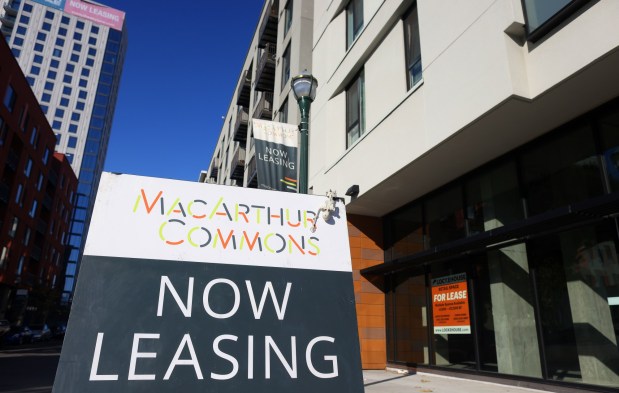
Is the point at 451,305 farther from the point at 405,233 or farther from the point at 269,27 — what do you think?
the point at 269,27

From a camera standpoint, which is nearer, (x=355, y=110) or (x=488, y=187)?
(x=488, y=187)

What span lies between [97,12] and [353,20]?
11511 cm

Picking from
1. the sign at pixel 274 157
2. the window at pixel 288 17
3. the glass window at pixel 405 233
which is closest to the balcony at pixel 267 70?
the window at pixel 288 17

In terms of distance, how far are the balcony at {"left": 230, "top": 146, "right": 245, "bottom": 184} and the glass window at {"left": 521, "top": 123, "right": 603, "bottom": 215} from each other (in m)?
19.8

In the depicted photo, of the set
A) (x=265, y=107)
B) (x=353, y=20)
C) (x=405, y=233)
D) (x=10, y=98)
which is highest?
(x=10, y=98)

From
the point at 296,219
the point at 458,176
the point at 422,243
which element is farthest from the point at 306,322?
the point at 422,243

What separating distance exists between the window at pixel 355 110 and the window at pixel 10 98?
106 feet

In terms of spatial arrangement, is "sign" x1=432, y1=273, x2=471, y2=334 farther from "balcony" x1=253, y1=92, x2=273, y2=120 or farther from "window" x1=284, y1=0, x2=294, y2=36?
"window" x1=284, y1=0, x2=294, y2=36

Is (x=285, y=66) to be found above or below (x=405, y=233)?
above

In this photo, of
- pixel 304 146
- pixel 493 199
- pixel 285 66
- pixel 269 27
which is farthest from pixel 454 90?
pixel 269 27

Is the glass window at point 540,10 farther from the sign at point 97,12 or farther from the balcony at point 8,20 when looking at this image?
the sign at point 97,12

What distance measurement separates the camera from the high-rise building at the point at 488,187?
19.1 feet

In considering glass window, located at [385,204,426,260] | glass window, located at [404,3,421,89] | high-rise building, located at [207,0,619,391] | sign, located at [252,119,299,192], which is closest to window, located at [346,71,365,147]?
high-rise building, located at [207,0,619,391]

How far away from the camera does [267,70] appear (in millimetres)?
21484
